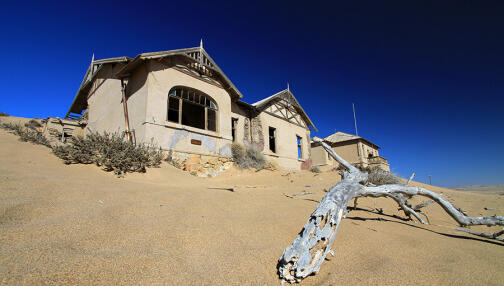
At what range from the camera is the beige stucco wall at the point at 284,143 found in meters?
11.6

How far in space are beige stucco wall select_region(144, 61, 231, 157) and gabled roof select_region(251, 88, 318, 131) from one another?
10.6 ft

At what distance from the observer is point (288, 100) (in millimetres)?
13539

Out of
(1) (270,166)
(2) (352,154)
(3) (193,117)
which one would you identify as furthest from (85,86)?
(2) (352,154)

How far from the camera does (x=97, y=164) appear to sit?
3.69 m

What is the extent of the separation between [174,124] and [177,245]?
6276mm

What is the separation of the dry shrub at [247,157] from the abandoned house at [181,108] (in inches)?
16.8

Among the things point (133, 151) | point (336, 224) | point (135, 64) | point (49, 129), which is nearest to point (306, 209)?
point (336, 224)

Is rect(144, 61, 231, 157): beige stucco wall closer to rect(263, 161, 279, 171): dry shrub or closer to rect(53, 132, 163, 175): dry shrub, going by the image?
rect(263, 161, 279, 171): dry shrub

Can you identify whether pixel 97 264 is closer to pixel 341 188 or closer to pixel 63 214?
pixel 63 214

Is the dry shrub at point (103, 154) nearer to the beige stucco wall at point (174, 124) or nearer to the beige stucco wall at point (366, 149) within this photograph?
the beige stucco wall at point (174, 124)

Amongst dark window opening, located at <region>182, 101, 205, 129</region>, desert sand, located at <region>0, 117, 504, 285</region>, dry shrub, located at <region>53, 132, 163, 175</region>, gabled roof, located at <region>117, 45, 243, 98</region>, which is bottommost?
desert sand, located at <region>0, 117, 504, 285</region>

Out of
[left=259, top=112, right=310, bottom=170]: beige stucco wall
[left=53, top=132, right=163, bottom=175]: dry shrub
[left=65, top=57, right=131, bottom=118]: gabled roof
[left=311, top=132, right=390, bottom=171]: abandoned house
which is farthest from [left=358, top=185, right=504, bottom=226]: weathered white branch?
[left=311, top=132, right=390, bottom=171]: abandoned house

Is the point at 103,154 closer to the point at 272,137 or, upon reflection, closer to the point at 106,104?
the point at 106,104

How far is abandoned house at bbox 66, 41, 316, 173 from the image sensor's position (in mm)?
6961
